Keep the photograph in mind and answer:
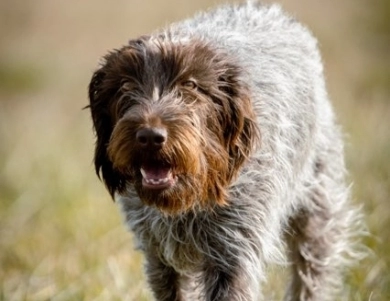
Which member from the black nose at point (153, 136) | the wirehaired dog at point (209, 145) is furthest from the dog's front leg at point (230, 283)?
the black nose at point (153, 136)

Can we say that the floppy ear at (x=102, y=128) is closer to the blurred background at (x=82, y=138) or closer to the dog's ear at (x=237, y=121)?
the dog's ear at (x=237, y=121)

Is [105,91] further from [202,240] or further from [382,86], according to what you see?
[382,86]

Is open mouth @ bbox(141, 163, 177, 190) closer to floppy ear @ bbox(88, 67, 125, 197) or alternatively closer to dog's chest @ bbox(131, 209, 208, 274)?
floppy ear @ bbox(88, 67, 125, 197)

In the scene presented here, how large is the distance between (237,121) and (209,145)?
205mm

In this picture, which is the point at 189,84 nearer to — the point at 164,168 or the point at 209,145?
the point at 209,145

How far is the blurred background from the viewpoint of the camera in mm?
8031

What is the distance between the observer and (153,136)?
5754mm

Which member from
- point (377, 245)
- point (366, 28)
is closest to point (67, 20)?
point (366, 28)

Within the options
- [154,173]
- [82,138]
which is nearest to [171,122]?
[154,173]

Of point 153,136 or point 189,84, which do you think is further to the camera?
point 189,84

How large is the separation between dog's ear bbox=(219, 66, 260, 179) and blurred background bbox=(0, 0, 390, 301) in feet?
4.32

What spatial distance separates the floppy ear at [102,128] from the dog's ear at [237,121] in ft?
1.88

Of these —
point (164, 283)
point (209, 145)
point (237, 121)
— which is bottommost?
point (164, 283)

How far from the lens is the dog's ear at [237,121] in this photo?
6227 mm
